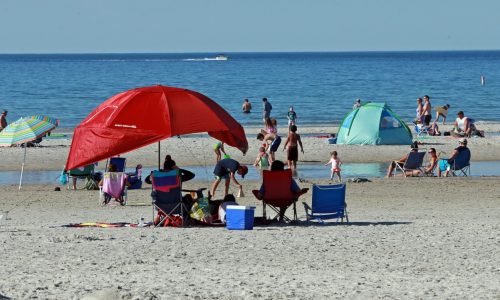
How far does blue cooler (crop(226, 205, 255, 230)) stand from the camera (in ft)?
45.1

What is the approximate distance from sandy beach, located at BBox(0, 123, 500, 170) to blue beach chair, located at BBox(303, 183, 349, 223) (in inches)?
411

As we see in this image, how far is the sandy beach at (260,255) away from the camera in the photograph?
986 centimetres

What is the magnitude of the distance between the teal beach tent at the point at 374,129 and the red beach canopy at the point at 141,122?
14.8m

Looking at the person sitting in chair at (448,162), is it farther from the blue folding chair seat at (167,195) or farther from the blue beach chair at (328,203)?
the blue folding chair seat at (167,195)

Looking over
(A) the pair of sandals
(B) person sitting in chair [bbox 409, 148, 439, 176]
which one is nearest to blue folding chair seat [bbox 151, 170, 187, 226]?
(A) the pair of sandals

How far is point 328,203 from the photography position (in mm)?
14602

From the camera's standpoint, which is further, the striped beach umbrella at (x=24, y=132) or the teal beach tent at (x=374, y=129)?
the teal beach tent at (x=374, y=129)

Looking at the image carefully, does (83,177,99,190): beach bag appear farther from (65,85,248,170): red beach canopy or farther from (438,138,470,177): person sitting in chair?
(438,138,470,177): person sitting in chair

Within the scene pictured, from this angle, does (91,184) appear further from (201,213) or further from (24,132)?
(201,213)

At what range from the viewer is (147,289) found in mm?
9797

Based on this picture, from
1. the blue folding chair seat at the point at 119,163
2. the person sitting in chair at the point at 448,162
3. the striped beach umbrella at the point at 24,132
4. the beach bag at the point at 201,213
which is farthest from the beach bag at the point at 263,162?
the beach bag at the point at 201,213

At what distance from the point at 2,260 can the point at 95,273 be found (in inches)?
51.7

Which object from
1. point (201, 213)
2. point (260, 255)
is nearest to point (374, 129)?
point (201, 213)

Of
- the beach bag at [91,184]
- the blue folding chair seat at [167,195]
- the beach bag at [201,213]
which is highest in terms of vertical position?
the blue folding chair seat at [167,195]
